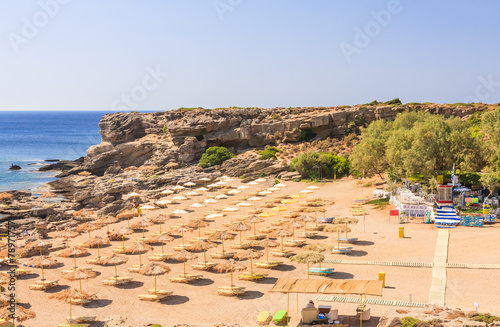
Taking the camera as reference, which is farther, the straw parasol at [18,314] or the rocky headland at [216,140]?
the rocky headland at [216,140]

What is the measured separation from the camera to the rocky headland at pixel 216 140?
68.7 m

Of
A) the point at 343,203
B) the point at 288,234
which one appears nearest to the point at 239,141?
the point at 343,203

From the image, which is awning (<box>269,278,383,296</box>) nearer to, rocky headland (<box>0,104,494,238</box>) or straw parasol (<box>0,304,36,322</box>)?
straw parasol (<box>0,304,36,322</box>)

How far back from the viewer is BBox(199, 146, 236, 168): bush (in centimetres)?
7131

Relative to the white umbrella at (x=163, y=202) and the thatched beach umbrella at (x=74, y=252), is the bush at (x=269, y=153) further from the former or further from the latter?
the thatched beach umbrella at (x=74, y=252)

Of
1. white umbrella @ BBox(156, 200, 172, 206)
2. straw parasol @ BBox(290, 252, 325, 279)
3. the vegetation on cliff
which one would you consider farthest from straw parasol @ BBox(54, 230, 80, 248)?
the vegetation on cliff

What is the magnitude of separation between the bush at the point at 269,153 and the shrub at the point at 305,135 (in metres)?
5.54

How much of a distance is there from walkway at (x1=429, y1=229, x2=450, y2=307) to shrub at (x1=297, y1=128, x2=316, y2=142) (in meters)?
45.0

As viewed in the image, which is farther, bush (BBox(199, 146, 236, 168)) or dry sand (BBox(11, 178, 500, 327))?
bush (BBox(199, 146, 236, 168))

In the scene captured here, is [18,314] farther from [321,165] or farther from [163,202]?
[321,165]

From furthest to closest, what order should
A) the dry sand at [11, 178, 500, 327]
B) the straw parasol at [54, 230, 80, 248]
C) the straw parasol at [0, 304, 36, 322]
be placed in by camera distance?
the straw parasol at [54, 230, 80, 248] → the dry sand at [11, 178, 500, 327] → the straw parasol at [0, 304, 36, 322]

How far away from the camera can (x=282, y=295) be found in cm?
2414

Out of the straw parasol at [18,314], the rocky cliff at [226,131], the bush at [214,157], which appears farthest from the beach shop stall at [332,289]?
the rocky cliff at [226,131]

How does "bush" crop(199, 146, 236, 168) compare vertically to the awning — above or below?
above
